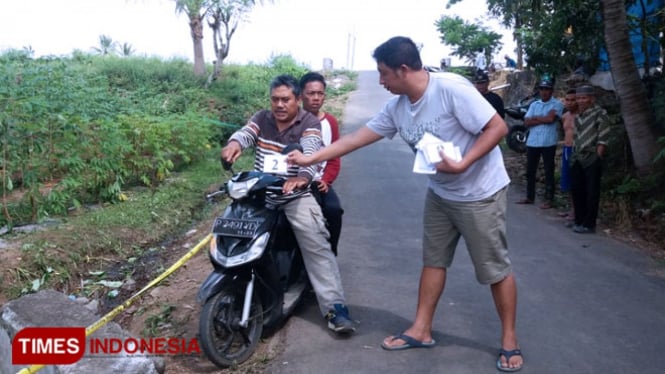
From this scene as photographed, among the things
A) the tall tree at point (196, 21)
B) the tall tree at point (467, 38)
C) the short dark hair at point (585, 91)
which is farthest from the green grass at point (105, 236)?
the tall tree at point (467, 38)

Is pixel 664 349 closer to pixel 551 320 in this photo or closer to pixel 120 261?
pixel 551 320

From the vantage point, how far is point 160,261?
655 cm

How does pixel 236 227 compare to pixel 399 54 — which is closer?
pixel 399 54

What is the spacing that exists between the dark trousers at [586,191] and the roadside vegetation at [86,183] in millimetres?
4951

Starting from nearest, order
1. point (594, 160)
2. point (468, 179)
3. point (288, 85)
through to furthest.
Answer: point (468, 179) < point (288, 85) < point (594, 160)

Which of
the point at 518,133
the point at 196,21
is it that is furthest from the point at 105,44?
the point at 518,133

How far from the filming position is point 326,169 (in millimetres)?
4824

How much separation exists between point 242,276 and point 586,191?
4.89 meters

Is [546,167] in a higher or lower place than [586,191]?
higher

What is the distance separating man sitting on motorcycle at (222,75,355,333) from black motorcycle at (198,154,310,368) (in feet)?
0.45

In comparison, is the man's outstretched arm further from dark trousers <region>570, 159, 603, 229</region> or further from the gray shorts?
dark trousers <region>570, 159, 603, 229</region>

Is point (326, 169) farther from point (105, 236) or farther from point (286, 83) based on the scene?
point (105, 236)

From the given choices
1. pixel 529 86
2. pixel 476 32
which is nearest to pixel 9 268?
pixel 529 86

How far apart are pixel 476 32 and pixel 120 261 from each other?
16240 millimetres
